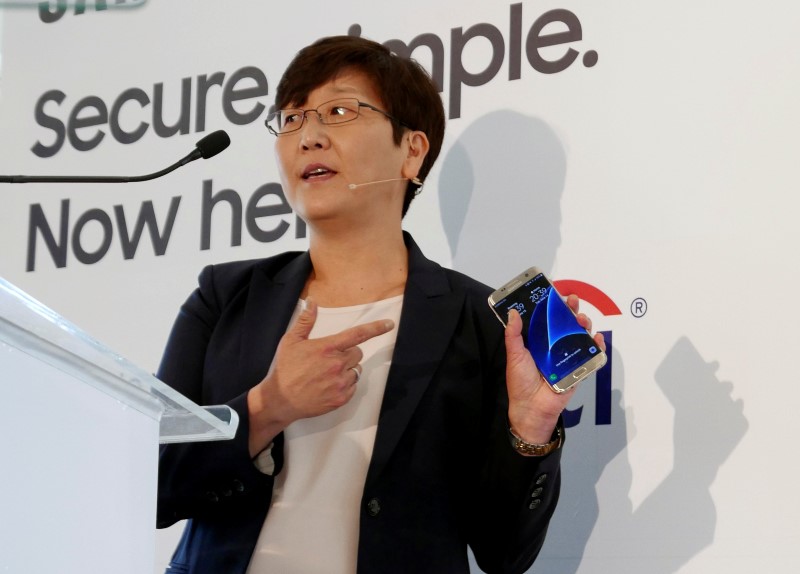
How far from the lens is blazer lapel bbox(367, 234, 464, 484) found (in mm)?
1801

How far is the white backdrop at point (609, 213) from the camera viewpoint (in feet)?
6.75

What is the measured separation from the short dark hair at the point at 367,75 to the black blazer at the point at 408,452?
0.25 metres

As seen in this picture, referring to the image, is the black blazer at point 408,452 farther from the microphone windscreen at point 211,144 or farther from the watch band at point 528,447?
the microphone windscreen at point 211,144

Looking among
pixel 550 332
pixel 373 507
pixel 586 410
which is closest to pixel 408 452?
pixel 373 507

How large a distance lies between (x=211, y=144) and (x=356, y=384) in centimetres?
42

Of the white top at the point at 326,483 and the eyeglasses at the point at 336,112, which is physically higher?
the eyeglasses at the point at 336,112

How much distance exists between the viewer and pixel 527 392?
5.82ft

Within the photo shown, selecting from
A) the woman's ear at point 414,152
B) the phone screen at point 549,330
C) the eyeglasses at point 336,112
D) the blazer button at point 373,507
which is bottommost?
the blazer button at point 373,507

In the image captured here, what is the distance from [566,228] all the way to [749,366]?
0.41 metres

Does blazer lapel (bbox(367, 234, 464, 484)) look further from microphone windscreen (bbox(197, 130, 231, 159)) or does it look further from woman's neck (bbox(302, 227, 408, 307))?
microphone windscreen (bbox(197, 130, 231, 159))

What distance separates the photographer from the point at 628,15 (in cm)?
229

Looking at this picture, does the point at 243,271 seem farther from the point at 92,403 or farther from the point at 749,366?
the point at 92,403

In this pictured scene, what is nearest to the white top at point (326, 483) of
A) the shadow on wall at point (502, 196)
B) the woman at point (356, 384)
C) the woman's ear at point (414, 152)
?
the woman at point (356, 384)

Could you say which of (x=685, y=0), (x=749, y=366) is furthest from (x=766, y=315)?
(x=685, y=0)
